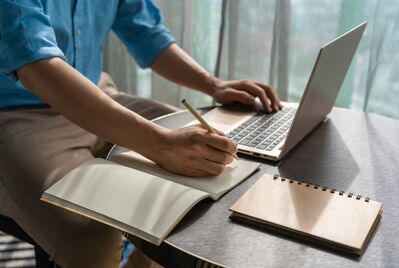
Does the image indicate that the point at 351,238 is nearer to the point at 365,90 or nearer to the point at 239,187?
the point at 239,187

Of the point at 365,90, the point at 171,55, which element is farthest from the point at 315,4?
the point at 171,55

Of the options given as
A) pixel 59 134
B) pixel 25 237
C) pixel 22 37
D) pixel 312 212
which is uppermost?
pixel 22 37

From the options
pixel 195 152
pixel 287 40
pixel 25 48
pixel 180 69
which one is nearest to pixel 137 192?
pixel 195 152

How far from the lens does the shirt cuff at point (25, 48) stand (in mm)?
807

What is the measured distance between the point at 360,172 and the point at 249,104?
12.7 inches

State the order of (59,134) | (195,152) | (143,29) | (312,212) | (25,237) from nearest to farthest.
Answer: (312,212), (195,152), (25,237), (59,134), (143,29)

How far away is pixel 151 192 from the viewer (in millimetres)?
661

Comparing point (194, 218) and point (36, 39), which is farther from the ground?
point (36, 39)

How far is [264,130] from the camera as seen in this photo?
3.00ft

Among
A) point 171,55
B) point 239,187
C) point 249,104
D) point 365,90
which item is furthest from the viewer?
point 365,90

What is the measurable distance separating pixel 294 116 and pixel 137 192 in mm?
299

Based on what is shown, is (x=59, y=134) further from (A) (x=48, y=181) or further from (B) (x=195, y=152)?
(B) (x=195, y=152)

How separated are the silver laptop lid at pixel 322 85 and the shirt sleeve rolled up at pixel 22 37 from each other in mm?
417

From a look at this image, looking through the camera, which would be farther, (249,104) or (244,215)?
(249,104)
